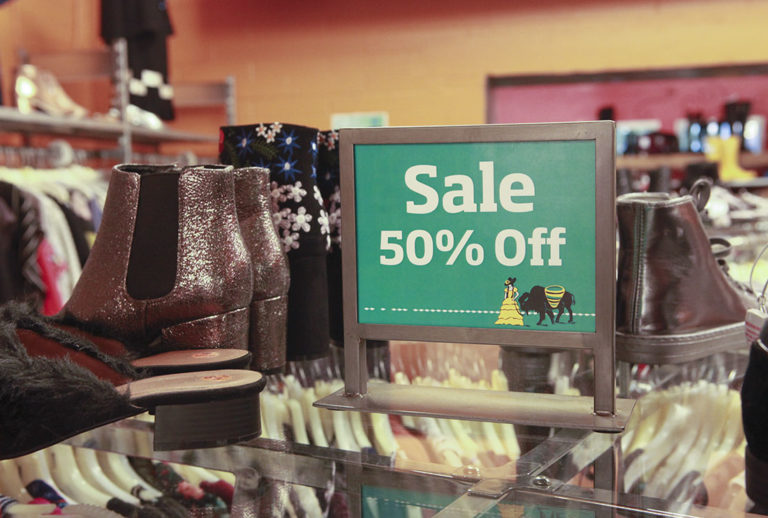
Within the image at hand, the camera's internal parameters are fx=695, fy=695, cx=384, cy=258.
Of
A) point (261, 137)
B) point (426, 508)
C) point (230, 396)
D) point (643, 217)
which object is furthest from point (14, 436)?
point (643, 217)

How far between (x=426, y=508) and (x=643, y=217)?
47 centimetres

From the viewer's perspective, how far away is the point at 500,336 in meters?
0.67

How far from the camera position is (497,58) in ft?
14.2

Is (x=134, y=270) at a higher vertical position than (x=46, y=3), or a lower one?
lower

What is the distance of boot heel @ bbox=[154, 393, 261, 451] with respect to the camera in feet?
1.94

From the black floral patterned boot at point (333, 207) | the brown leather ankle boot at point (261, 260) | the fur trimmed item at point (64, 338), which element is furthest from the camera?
the black floral patterned boot at point (333, 207)

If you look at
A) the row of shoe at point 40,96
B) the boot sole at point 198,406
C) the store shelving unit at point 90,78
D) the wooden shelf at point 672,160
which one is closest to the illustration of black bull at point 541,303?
the boot sole at point 198,406

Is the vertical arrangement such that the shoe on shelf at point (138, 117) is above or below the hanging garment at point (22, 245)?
above

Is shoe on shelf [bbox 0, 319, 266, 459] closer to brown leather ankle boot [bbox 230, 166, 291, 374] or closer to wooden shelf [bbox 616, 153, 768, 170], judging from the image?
brown leather ankle boot [bbox 230, 166, 291, 374]

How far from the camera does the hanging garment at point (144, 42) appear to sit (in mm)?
3750

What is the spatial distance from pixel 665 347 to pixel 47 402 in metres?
0.70

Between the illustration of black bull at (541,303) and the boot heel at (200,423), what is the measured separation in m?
0.27

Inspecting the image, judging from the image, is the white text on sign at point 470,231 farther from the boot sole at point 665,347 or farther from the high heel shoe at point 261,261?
the boot sole at point 665,347

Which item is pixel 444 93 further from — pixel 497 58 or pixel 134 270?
pixel 134 270
